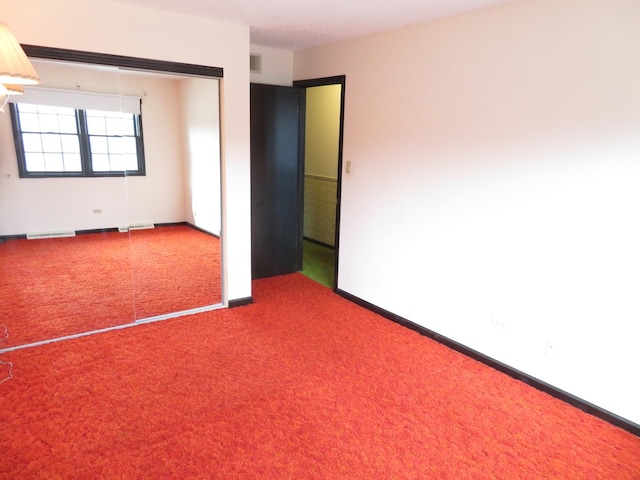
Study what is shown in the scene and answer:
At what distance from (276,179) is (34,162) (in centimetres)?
222

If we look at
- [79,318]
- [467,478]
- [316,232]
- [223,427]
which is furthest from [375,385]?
[316,232]

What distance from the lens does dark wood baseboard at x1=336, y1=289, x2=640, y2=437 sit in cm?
236

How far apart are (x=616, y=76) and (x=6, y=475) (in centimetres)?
362

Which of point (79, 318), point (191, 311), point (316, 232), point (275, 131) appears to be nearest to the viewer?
point (79, 318)

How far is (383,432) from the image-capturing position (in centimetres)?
Answer: 227

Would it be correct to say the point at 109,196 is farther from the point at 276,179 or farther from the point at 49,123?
the point at 276,179

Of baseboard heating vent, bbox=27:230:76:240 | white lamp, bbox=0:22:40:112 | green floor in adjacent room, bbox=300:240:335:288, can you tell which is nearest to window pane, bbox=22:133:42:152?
baseboard heating vent, bbox=27:230:76:240

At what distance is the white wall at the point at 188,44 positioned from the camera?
274cm

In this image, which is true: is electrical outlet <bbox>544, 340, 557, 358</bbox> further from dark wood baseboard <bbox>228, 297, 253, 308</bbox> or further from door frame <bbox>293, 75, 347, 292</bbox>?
dark wood baseboard <bbox>228, 297, 253, 308</bbox>

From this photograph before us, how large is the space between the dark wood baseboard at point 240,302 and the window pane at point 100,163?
1580 mm

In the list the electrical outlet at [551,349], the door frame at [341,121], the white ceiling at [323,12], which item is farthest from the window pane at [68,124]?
the electrical outlet at [551,349]

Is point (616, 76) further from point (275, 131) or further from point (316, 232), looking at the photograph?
point (316, 232)

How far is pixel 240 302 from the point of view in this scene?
396 cm

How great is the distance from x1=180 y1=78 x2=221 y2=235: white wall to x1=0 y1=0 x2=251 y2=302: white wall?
95 mm
